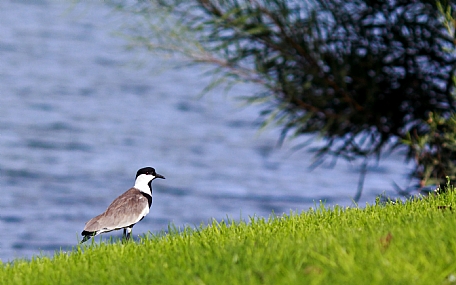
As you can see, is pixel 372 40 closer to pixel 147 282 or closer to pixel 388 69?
pixel 388 69

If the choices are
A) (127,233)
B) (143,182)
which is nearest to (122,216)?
(127,233)

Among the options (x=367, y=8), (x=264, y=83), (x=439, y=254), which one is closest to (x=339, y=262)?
(x=439, y=254)

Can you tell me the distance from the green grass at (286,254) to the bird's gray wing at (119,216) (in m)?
0.58

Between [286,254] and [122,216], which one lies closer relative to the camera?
[286,254]

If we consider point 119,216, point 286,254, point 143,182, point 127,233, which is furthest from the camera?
point 143,182

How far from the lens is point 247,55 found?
314 inches

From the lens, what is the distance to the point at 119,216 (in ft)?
22.0

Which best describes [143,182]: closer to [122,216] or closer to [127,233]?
[127,233]

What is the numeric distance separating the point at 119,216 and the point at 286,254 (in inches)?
96.1

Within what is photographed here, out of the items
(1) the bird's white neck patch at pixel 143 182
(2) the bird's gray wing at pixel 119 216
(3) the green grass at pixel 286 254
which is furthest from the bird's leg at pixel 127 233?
(3) the green grass at pixel 286 254

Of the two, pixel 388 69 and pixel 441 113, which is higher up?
pixel 388 69

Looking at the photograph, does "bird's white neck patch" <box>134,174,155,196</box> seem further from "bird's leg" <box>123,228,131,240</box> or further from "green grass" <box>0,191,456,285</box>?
"green grass" <box>0,191,456,285</box>

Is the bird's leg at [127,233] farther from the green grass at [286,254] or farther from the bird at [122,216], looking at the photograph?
the green grass at [286,254]

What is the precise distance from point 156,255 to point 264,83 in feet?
9.96
